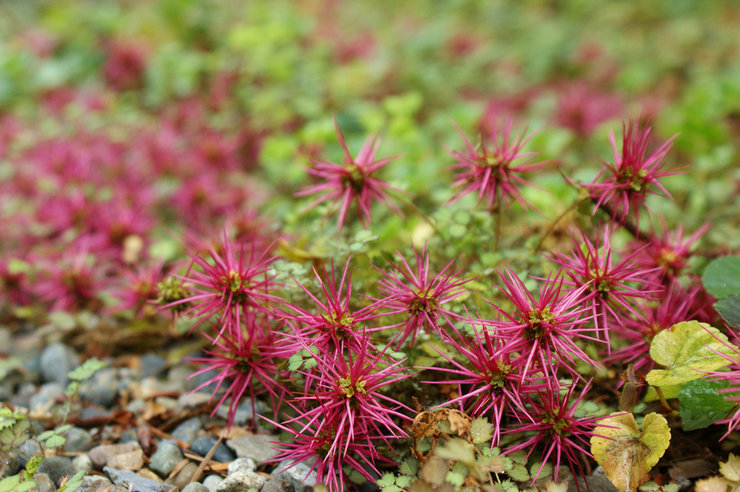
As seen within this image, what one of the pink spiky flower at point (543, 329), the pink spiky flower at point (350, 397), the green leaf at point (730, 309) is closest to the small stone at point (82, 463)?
the pink spiky flower at point (350, 397)

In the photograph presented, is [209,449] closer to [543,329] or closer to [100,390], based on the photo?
[100,390]

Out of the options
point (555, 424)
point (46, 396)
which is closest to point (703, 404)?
point (555, 424)

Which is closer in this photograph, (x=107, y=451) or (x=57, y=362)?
(x=107, y=451)

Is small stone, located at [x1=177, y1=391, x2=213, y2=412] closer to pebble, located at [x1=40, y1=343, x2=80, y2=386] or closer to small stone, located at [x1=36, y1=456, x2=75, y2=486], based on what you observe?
small stone, located at [x1=36, y1=456, x2=75, y2=486]

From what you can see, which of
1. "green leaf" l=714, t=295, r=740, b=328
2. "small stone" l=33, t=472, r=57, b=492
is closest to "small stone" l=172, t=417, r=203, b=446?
"small stone" l=33, t=472, r=57, b=492

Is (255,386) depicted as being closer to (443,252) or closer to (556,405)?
(443,252)

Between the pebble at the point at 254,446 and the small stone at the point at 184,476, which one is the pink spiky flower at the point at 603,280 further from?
the small stone at the point at 184,476
